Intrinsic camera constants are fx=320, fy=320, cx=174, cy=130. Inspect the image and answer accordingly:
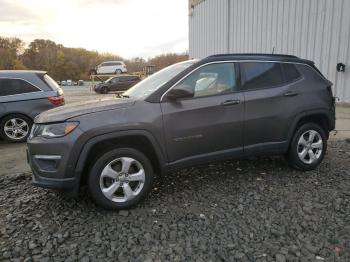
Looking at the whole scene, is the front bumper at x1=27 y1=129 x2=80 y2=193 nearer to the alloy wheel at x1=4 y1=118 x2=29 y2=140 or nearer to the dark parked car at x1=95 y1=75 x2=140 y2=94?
the alloy wheel at x1=4 y1=118 x2=29 y2=140

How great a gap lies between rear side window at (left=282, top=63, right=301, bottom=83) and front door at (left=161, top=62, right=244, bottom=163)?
0.86 m

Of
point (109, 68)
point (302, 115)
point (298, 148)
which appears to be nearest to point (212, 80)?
point (302, 115)

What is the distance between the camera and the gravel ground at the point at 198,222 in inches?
111

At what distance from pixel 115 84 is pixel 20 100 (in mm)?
20439

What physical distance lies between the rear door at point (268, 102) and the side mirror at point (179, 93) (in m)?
0.88

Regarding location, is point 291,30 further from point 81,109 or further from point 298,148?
point 81,109

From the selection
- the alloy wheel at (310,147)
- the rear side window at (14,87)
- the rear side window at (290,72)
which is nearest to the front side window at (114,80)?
the rear side window at (14,87)

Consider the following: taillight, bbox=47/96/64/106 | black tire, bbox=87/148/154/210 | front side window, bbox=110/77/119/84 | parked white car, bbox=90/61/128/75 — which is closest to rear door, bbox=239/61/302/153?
black tire, bbox=87/148/154/210

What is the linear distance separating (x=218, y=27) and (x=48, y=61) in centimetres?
6331

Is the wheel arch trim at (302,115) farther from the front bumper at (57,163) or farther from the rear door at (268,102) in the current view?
the front bumper at (57,163)

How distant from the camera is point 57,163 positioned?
328 centimetres

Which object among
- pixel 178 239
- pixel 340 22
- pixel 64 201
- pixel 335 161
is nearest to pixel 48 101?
pixel 64 201

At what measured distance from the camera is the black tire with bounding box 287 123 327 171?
4527 millimetres

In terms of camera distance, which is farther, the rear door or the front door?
the rear door
